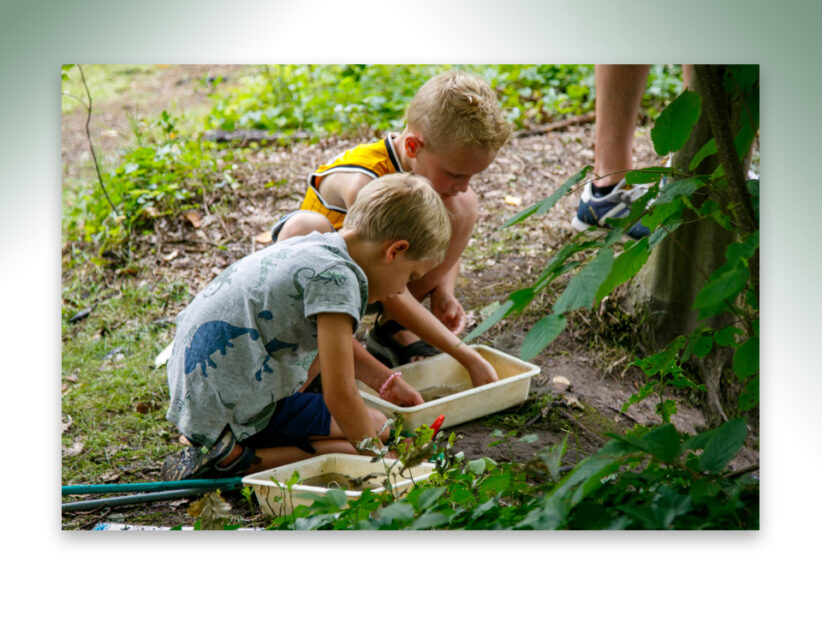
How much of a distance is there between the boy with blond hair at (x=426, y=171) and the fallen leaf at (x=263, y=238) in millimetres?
56

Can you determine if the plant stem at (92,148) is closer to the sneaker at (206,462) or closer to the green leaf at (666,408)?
the sneaker at (206,462)

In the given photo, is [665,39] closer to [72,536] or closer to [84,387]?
[84,387]

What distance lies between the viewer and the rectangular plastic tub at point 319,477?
1640 millimetres

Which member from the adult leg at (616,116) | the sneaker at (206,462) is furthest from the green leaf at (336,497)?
the adult leg at (616,116)

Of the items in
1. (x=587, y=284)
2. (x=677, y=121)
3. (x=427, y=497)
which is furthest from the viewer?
(x=427, y=497)

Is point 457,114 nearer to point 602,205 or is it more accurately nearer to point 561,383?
point 602,205

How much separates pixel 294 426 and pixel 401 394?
10.5 inches

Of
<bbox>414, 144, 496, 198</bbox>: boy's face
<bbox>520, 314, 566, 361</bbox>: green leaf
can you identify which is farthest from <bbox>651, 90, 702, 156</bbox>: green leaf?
<bbox>414, 144, 496, 198</bbox>: boy's face

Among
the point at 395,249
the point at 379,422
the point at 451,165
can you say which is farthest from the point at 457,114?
the point at 379,422

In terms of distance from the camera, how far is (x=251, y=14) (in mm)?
1760

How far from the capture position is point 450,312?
2.09 metres

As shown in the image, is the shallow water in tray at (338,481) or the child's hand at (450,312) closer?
the shallow water in tray at (338,481)

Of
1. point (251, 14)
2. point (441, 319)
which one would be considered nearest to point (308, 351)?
point (441, 319)

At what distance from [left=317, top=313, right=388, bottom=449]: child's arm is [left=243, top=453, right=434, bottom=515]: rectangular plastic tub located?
5 cm
